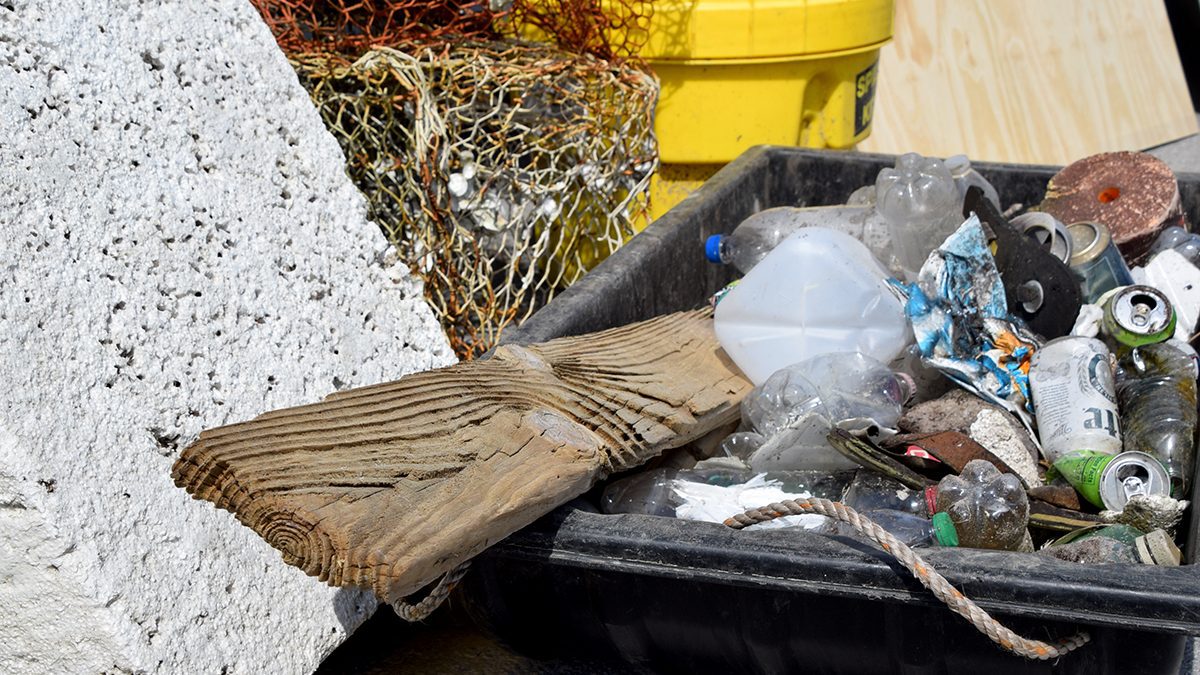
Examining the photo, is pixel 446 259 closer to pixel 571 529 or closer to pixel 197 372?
pixel 197 372

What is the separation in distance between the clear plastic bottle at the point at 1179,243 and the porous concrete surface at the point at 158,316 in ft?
5.03

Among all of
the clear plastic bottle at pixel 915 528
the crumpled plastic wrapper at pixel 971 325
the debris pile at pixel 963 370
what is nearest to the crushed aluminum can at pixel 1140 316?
the debris pile at pixel 963 370

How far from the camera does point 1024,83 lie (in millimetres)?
4930

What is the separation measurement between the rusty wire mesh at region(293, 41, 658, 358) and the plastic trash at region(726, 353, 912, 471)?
84cm

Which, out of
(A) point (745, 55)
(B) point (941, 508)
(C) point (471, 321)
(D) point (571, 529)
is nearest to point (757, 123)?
(A) point (745, 55)

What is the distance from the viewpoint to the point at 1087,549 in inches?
65.1

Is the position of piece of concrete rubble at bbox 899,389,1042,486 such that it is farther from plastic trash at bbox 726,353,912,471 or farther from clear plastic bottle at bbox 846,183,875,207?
clear plastic bottle at bbox 846,183,875,207

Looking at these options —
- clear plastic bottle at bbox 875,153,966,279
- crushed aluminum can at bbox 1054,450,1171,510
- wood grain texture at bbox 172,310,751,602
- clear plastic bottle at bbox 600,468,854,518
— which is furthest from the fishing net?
crushed aluminum can at bbox 1054,450,1171,510

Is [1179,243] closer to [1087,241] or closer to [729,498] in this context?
[1087,241]

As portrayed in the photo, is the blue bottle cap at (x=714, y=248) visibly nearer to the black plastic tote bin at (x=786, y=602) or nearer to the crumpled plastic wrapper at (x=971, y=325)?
the crumpled plastic wrapper at (x=971, y=325)

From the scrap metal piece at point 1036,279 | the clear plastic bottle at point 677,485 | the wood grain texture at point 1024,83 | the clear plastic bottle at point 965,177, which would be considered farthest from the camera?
the wood grain texture at point 1024,83

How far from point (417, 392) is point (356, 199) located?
72 cm

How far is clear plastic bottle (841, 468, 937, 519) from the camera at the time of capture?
5.95 ft

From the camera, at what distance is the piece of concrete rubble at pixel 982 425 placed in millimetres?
2045
